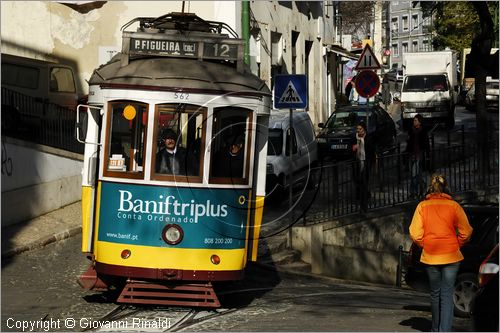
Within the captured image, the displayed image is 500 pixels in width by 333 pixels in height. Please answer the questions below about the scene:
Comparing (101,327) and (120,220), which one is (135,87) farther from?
(101,327)

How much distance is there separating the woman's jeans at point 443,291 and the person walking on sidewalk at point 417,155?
29.5 ft

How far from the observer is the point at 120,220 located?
11.5 metres

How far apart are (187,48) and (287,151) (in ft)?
36.6

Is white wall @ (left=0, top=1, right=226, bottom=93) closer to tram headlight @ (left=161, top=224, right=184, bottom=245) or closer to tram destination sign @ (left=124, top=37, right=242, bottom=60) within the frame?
tram destination sign @ (left=124, top=37, right=242, bottom=60)

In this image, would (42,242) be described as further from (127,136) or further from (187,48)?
(187,48)

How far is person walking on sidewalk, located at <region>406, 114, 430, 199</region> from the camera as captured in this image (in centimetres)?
1903

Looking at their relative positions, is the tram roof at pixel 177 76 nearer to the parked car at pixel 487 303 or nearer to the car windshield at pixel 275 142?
the parked car at pixel 487 303

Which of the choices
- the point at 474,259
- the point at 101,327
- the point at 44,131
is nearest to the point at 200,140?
the point at 101,327

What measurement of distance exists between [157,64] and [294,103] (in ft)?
19.6

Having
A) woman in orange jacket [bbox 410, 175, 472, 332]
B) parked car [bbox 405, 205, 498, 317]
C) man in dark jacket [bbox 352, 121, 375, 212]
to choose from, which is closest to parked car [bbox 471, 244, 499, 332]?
woman in orange jacket [bbox 410, 175, 472, 332]

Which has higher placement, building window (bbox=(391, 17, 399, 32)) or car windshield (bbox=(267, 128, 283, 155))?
building window (bbox=(391, 17, 399, 32))

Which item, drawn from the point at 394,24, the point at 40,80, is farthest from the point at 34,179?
the point at 394,24

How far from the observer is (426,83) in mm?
39219

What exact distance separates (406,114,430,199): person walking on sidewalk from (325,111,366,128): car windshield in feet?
36.6
